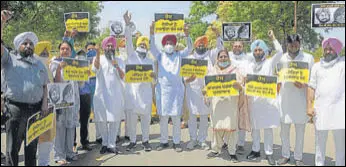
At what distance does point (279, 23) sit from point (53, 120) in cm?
2659

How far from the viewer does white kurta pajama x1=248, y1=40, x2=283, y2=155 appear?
6227mm

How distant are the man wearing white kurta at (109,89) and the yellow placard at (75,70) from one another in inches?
20.7

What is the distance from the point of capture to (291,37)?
595 centimetres

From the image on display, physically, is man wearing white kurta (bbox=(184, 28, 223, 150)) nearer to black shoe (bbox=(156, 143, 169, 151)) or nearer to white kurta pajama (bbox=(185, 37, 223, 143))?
white kurta pajama (bbox=(185, 37, 223, 143))

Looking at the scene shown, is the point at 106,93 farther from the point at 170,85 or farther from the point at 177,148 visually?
the point at 177,148

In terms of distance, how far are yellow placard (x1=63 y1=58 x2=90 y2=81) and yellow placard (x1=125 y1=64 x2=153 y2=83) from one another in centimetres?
79

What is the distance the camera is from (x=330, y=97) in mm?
5605

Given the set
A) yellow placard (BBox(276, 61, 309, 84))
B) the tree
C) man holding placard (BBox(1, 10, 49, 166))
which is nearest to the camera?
man holding placard (BBox(1, 10, 49, 166))

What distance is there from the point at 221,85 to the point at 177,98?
1.22m

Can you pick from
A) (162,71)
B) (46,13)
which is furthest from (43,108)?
(46,13)

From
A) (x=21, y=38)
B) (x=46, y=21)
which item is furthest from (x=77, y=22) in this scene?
(x=46, y=21)

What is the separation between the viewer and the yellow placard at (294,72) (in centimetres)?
578

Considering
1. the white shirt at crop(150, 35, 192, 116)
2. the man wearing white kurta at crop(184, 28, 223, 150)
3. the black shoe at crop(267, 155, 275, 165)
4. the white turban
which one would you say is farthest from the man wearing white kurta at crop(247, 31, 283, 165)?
the white turban

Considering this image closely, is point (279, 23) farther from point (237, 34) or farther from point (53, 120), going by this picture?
point (53, 120)
